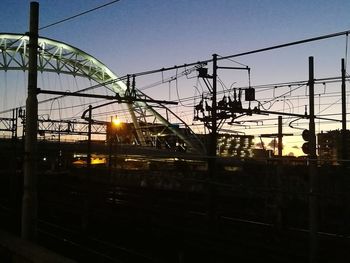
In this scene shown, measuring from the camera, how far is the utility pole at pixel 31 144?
7875mm

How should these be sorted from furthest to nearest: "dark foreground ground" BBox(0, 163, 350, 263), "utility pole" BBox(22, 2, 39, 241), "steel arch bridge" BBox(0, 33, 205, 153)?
"steel arch bridge" BBox(0, 33, 205, 153) < "dark foreground ground" BBox(0, 163, 350, 263) < "utility pole" BBox(22, 2, 39, 241)

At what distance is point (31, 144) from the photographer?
314 inches

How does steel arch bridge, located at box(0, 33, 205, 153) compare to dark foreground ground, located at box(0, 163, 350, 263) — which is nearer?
dark foreground ground, located at box(0, 163, 350, 263)

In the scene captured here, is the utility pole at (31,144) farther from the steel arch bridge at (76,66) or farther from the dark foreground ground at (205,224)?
the steel arch bridge at (76,66)

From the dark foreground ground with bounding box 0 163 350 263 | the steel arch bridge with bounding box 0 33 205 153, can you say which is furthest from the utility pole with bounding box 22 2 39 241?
the steel arch bridge with bounding box 0 33 205 153

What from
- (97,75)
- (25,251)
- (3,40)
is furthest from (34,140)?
(97,75)

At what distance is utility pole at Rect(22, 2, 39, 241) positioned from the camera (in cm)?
788

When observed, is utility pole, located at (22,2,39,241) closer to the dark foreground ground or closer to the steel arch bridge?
the dark foreground ground

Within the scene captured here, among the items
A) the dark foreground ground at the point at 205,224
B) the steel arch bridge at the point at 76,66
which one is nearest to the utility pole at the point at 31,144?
the dark foreground ground at the point at 205,224

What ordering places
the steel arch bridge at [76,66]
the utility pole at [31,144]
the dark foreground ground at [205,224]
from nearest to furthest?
the utility pole at [31,144] → the dark foreground ground at [205,224] → the steel arch bridge at [76,66]

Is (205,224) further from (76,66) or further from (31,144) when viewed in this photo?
(76,66)

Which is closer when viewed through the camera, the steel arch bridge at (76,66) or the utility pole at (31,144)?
the utility pole at (31,144)

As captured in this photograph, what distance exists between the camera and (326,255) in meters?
9.46

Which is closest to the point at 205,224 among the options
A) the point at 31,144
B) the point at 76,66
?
the point at 31,144
